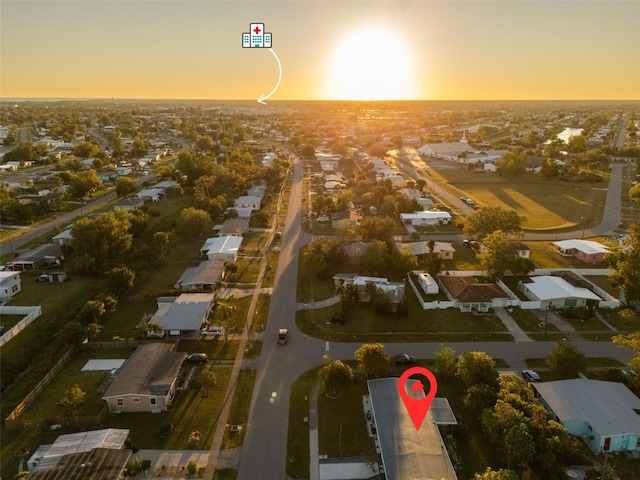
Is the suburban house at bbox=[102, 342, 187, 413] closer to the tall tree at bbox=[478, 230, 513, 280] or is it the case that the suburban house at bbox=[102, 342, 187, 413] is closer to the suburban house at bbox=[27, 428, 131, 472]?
the suburban house at bbox=[27, 428, 131, 472]

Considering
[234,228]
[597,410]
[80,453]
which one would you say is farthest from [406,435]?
[234,228]

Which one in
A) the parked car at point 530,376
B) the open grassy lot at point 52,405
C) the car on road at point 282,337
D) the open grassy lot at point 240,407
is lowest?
the open grassy lot at point 52,405

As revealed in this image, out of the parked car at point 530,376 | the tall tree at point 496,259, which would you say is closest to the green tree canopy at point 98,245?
the tall tree at point 496,259

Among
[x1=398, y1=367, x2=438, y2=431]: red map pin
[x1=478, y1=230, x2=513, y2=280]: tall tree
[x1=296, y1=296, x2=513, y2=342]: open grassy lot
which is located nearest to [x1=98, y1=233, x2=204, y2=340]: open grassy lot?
[x1=296, y1=296, x2=513, y2=342]: open grassy lot

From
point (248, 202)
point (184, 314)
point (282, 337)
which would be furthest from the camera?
point (248, 202)

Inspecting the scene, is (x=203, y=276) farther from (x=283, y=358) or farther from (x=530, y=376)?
(x=530, y=376)

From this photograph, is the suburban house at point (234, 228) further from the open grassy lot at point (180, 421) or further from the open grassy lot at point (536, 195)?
the open grassy lot at point (536, 195)
